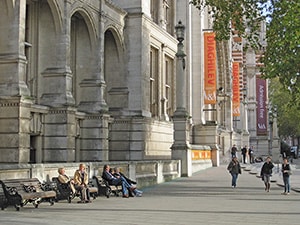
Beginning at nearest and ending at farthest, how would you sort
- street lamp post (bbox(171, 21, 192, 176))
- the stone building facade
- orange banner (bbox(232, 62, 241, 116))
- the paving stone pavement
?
the paving stone pavement, the stone building facade, street lamp post (bbox(171, 21, 192, 176)), orange banner (bbox(232, 62, 241, 116))

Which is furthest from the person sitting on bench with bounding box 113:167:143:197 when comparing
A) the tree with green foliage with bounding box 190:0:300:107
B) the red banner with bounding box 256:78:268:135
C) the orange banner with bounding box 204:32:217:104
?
the red banner with bounding box 256:78:268:135

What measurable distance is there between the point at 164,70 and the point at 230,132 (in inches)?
910

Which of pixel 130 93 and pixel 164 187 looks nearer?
pixel 164 187

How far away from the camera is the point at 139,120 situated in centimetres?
2934

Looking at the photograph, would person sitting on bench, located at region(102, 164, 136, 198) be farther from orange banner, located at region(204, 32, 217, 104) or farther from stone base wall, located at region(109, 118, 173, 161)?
orange banner, located at region(204, 32, 217, 104)

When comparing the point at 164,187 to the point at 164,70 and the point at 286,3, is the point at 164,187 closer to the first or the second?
the point at 286,3

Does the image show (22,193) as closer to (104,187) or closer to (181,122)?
(104,187)

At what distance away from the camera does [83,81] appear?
85.7 feet

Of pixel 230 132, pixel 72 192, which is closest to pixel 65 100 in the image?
pixel 72 192

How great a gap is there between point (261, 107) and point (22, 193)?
211ft

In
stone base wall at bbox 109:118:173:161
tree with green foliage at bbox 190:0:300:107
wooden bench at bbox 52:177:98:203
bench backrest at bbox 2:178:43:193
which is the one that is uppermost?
tree with green foliage at bbox 190:0:300:107

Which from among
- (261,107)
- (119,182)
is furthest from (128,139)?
(261,107)

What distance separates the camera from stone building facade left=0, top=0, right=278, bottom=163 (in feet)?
62.8

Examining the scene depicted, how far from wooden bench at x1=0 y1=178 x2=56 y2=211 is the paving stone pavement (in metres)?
0.18
